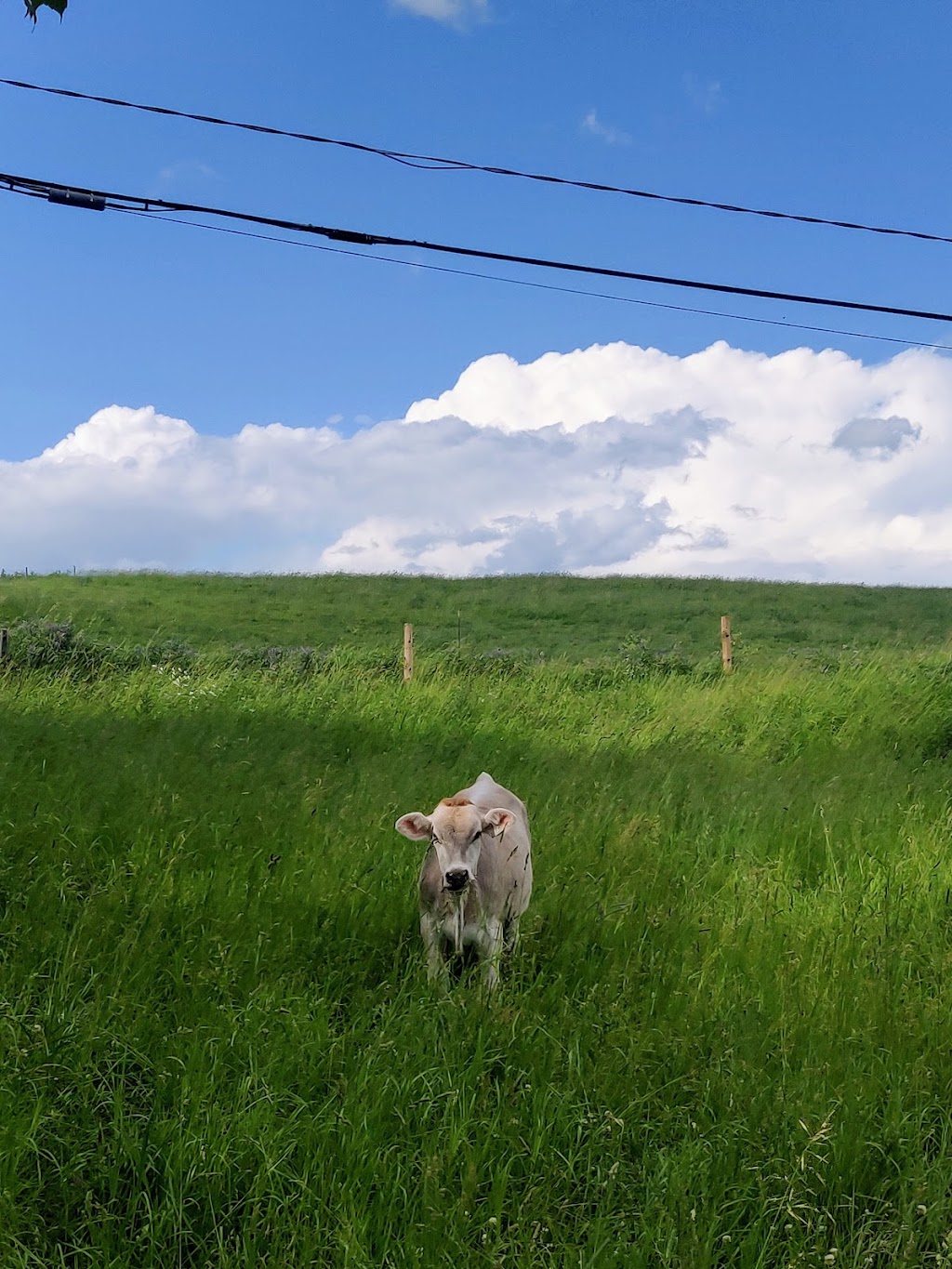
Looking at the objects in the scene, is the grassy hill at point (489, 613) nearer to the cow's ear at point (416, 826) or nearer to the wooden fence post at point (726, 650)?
the wooden fence post at point (726, 650)

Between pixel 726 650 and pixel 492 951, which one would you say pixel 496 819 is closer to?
pixel 492 951

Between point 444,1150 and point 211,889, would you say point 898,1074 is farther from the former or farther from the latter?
point 211,889

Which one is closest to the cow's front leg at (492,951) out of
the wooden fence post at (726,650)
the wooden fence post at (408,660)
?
the wooden fence post at (408,660)

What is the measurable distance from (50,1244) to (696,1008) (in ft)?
10.3

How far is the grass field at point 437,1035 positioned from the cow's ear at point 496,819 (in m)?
0.79

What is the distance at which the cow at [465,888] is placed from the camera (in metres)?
5.43

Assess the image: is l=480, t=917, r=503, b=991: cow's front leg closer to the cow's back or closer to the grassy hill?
the cow's back

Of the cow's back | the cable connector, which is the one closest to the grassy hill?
the cable connector

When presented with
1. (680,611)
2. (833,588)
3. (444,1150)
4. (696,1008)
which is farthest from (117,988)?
(833,588)

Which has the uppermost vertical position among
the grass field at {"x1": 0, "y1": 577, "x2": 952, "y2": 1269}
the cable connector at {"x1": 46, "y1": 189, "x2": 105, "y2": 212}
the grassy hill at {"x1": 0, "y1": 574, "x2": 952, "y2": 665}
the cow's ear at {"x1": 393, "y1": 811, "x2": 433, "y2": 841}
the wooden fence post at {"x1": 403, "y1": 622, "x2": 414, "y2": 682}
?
the cable connector at {"x1": 46, "y1": 189, "x2": 105, "y2": 212}

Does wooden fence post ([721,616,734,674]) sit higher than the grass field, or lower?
higher

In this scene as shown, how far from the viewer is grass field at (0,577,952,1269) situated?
3641 millimetres

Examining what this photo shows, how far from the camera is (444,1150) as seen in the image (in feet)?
12.6

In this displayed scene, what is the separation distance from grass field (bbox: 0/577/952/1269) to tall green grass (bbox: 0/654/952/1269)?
0.8 inches
